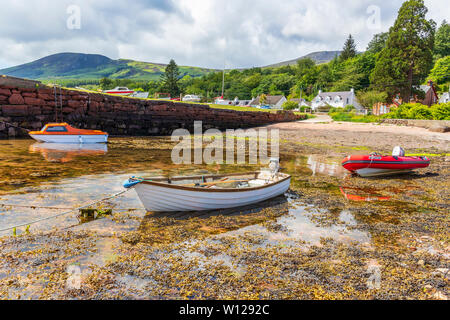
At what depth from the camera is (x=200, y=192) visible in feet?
24.0

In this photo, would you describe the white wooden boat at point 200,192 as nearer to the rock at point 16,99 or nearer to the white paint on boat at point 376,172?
the white paint on boat at point 376,172

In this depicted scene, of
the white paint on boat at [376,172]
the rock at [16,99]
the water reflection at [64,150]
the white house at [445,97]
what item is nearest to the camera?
the white paint on boat at [376,172]

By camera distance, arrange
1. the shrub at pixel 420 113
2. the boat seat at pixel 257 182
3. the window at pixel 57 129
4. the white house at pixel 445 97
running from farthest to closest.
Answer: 1. the white house at pixel 445 97
2. the shrub at pixel 420 113
3. the window at pixel 57 129
4. the boat seat at pixel 257 182

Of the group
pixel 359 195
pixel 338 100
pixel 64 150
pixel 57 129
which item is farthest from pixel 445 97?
pixel 64 150

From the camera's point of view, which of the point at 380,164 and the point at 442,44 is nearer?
the point at 380,164

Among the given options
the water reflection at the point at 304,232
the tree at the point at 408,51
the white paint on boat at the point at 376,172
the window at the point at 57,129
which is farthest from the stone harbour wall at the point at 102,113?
the tree at the point at 408,51

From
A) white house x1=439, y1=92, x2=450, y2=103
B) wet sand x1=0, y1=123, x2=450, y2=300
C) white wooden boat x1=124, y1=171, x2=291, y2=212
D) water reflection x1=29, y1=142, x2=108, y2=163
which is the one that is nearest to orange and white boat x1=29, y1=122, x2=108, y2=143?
water reflection x1=29, y1=142, x2=108, y2=163

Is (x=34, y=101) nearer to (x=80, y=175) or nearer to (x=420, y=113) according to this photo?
(x=80, y=175)

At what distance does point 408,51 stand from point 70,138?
50.3 m

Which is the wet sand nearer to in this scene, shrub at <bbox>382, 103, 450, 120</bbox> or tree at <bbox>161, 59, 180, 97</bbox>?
shrub at <bbox>382, 103, 450, 120</bbox>

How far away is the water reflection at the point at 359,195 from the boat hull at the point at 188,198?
3600 mm

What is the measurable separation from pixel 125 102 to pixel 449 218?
2590cm

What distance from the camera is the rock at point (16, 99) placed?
21188mm
